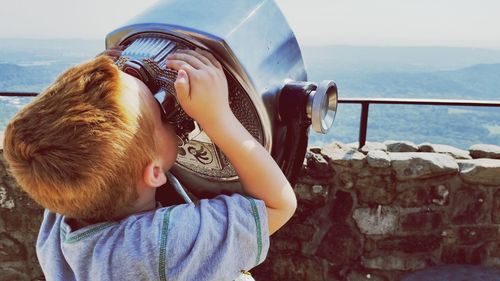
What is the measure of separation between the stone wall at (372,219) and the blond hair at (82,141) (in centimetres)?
154

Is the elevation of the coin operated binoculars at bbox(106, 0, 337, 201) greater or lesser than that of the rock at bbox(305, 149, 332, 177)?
greater

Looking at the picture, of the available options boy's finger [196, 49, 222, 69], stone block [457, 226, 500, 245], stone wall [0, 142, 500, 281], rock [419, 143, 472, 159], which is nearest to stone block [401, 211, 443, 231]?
stone wall [0, 142, 500, 281]

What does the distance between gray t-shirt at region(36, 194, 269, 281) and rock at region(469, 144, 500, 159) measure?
6.54ft

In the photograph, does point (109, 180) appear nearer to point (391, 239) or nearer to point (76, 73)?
point (76, 73)

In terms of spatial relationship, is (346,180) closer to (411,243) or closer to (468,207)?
(411,243)

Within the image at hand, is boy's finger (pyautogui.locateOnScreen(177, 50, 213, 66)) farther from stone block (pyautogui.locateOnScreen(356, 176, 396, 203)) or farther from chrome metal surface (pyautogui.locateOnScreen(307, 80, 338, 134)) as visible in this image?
stone block (pyautogui.locateOnScreen(356, 176, 396, 203))

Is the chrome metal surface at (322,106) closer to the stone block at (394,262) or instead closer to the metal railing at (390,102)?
the metal railing at (390,102)

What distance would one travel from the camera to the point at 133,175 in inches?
22.5

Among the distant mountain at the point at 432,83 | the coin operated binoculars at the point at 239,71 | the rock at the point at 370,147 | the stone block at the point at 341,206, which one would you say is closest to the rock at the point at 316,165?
the stone block at the point at 341,206

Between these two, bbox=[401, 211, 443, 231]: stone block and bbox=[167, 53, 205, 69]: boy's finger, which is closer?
bbox=[167, 53, 205, 69]: boy's finger

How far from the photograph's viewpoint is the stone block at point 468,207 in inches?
82.5

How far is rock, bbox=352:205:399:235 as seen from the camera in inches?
83.2

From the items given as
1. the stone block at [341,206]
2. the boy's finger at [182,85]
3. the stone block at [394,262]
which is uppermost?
the boy's finger at [182,85]

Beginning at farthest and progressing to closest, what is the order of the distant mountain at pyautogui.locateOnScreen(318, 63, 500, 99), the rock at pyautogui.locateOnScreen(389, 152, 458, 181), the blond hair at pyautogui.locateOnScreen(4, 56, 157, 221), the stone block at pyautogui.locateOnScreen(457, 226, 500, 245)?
1. the distant mountain at pyautogui.locateOnScreen(318, 63, 500, 99)
2. the stone block at pyautogui.locateOnScreen(457, 226, 500, 245)
3. the rock at pyautogui.locateOnScreen(389, 152, 458, 181)
4. the blond hair at pyautogui.locateOnScreen(4, 56, 157, 221)
